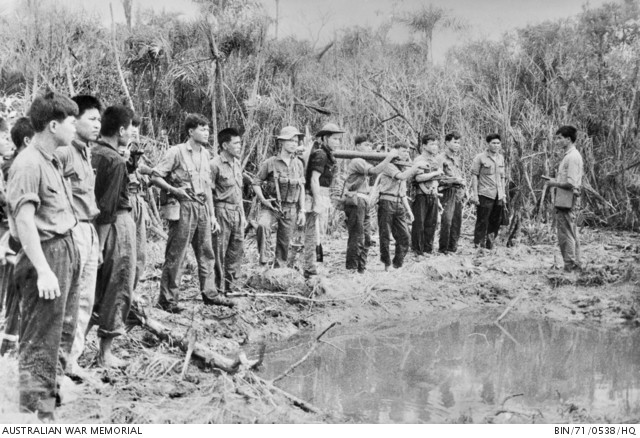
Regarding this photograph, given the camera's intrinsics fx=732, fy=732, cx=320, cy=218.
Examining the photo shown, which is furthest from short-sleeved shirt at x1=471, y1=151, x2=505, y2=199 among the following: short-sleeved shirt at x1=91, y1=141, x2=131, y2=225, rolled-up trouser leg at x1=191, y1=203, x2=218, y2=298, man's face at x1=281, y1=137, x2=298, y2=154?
short-sleeved shirt at x1=91, y1=141, x2=131, y2=225

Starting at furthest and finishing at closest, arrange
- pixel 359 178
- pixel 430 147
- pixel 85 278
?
pixel 430 147
pixel 359 178
pixel 85 278

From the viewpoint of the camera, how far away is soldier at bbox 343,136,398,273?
879cm

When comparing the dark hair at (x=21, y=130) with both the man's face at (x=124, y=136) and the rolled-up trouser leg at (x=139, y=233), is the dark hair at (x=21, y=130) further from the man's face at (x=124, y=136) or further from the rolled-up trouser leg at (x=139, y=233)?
the rolled-up trouser leg at (x=139, y=233)

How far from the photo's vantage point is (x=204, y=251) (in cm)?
680

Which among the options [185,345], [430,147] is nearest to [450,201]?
[430,147]

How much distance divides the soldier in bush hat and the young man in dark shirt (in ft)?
11.5

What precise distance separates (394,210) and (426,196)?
4.00 ft

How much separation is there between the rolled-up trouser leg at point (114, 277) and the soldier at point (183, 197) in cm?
142

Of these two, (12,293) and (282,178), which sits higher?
(282,178)

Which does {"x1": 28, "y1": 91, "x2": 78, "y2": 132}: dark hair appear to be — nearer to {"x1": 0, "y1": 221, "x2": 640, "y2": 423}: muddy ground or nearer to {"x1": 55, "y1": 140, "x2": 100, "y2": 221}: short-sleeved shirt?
{"x1": 55, "y1": 140, "x2": 100, "y2": 221}: short-sleeved shirt

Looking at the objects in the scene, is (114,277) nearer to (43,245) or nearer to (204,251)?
(43,245)

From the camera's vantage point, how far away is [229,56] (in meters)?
12.7

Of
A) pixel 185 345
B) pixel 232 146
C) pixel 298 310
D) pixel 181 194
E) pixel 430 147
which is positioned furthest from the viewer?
pixel 430 147

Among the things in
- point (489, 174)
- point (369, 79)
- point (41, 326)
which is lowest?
point (41, 326)
